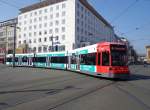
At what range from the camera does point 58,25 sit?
93812 mm

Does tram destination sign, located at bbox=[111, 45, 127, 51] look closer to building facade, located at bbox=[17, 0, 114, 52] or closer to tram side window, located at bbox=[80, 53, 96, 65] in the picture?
tram side window, located at bbox=[80, 53, 96, 65]

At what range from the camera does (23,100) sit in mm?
11336

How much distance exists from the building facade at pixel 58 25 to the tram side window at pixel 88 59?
1991 inches

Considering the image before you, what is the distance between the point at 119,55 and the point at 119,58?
0.24m

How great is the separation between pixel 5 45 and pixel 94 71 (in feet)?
335

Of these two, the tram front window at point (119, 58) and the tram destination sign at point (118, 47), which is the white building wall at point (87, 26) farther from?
the tram front window at point (119, 58)

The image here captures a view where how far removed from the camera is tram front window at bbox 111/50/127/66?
22.3 m

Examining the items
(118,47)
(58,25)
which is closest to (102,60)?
(118,47)

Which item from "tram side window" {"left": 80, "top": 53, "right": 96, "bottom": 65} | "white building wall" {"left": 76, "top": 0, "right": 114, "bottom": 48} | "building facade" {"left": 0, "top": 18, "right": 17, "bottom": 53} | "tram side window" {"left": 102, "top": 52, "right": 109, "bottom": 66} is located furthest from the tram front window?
"building facade" {"left": 0, "top": 18, "right": 17, "bottom": 53}

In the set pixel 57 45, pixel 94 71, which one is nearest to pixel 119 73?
pixel 94 71

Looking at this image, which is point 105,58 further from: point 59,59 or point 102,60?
point 59,59

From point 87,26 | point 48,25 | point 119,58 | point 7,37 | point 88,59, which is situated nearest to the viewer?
point 119,58

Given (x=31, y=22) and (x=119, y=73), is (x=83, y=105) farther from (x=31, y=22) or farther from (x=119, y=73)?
(x=31, y=22)

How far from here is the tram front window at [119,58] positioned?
22266 millimetres
